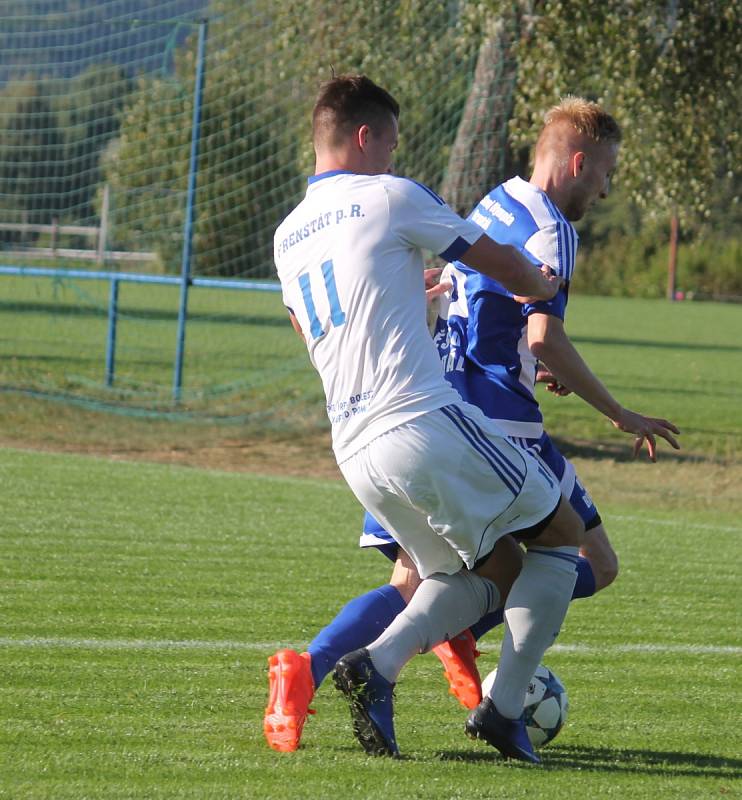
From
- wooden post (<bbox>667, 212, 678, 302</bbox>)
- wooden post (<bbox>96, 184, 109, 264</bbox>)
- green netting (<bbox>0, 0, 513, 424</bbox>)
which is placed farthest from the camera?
wooden post (<bbox>667, 212, 678, 302</bbox>)

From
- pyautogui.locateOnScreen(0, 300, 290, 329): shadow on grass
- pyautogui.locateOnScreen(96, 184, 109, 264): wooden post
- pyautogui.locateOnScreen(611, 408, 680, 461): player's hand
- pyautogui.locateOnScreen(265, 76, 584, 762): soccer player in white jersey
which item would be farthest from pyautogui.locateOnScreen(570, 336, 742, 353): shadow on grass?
pyautogui.locateOnScreen(265, 76, 584, 762): soccer player in white jersey

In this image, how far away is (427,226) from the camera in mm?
3652

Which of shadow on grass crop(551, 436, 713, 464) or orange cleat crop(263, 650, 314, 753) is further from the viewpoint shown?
shadow on grass crop(551, 436, 713, 464)

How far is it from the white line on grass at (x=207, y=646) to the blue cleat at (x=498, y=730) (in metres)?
1.48

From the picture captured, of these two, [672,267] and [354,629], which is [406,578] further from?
[672,267]

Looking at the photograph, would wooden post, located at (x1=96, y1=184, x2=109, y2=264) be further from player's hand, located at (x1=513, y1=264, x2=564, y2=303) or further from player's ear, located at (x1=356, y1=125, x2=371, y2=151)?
player's hand, located at (x1=513, y1=264, x2=564, y2=303)

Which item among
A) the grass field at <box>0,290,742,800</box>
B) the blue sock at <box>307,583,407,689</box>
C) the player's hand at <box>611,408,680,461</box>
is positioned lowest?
the grass field at <box>0,290,742,800</box>

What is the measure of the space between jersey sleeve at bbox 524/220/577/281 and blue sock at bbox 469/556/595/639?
964 millimetres

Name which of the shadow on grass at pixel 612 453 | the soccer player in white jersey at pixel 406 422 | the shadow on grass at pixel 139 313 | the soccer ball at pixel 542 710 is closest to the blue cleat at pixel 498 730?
the soccer player in white jersey at pixel 406 422

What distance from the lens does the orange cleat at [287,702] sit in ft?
12.4

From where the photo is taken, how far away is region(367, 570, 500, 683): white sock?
3.80 meters

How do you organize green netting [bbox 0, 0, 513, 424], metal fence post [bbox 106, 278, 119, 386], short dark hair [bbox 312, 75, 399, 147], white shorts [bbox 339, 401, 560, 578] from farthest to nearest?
metal fence post [bbox 106, 278, 119, 386], green netting [bbox 0, 0, 513, 424], short dark hair [bbox 312, 75, 399, 147], white shorts [bbox 339, 401, 560, 578]

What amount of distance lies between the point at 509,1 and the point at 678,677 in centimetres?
861

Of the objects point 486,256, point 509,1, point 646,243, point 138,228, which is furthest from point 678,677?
point 646,243
